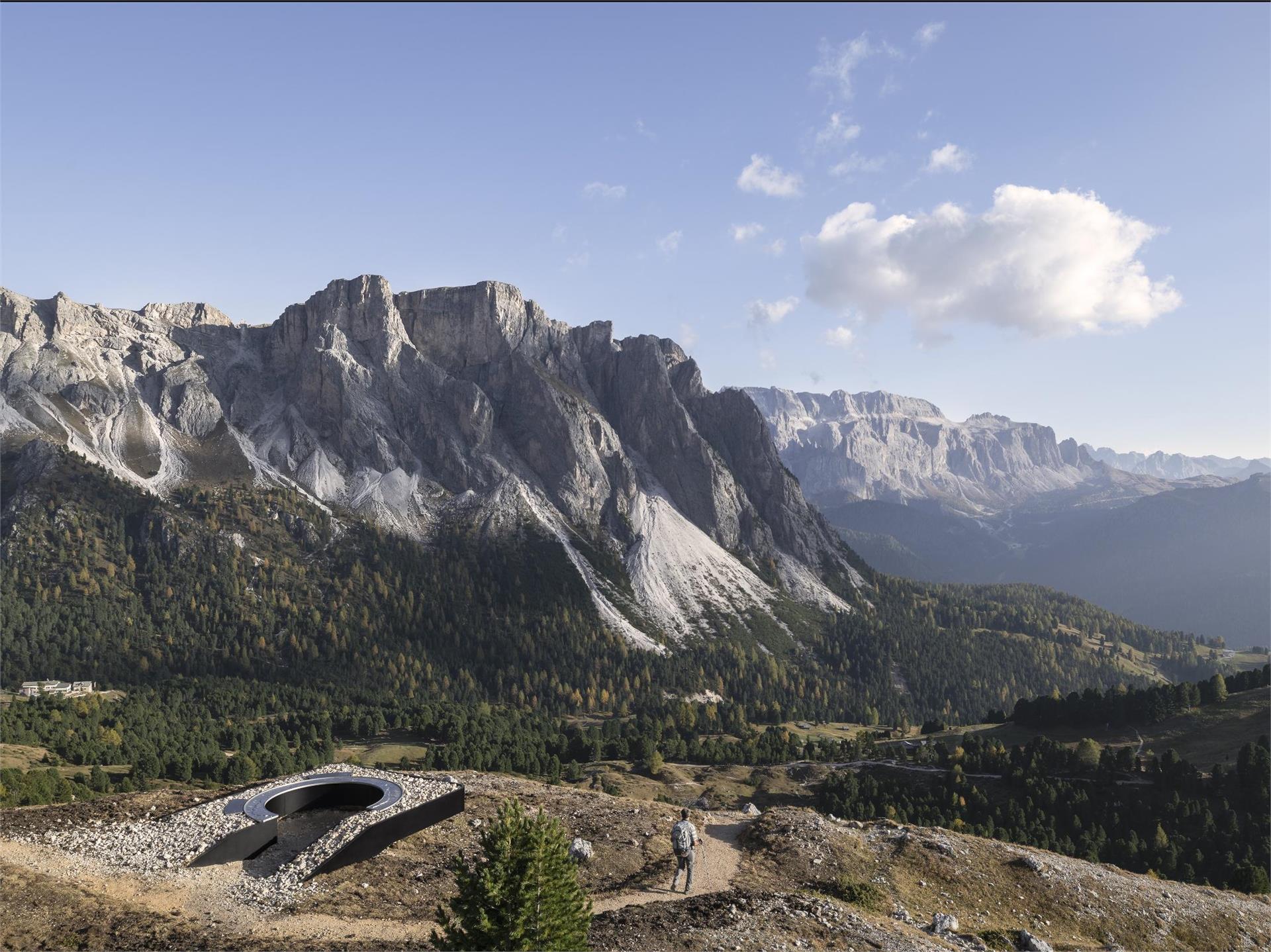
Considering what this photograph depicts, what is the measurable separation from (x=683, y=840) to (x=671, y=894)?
3244 mm

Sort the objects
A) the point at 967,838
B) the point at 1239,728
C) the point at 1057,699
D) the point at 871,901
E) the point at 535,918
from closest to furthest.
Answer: the point at 535,918 → the point at 871,901 → the point at 967,838 → the point at 1239,728 → the point at 1057,699

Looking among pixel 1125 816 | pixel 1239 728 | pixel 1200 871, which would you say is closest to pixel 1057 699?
pixel 1239 728

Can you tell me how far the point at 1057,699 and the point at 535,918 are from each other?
15372 cm

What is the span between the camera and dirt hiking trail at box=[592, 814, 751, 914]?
4850 centimetres

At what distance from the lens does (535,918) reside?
31625 mm

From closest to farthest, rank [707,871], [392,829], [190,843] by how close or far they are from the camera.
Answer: [190,843]
[707,871]
[392,829]

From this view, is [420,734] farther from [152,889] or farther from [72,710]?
[152,889]

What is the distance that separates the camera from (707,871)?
54438 mm

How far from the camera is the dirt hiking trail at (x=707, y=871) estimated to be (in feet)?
159

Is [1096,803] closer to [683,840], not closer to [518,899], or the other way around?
[683,840]

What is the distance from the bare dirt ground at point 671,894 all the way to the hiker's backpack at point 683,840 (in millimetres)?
2525

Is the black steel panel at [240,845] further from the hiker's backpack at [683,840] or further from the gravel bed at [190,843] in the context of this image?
the hiker's backpack at [683,840]

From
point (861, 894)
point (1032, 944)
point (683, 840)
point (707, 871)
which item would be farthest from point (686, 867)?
point (1032, 944)

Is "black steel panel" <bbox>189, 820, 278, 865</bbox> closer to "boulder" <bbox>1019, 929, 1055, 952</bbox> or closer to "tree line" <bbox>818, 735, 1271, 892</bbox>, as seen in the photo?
"boulder" <bbox>1019, 929, 1055, 952</bbox>
